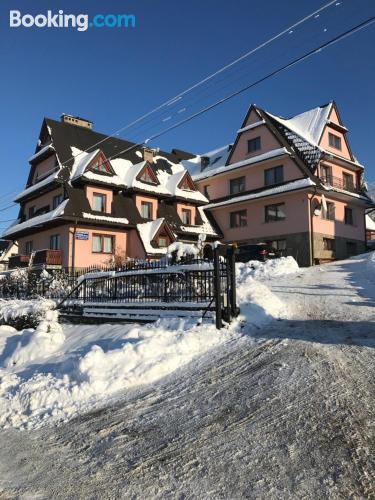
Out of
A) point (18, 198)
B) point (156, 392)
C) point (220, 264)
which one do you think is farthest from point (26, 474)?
point (18, 198)

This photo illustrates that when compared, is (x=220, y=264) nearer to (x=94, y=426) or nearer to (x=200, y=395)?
(x=200, y=395)

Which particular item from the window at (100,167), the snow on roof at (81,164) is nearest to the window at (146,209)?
the window at (100,167)

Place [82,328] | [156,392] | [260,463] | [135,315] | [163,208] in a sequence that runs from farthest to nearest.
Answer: [163,208] < [82,328] < [135,315] < [156,392] < [260,463]

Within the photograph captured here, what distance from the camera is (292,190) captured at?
2697cm

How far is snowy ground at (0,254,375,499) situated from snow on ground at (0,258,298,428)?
0.23 meters

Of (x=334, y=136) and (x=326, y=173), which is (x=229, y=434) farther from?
(x=334, y=136)

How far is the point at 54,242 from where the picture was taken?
2717 centimetres

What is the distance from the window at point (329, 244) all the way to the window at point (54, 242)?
18155mm

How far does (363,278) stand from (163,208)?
17.6m

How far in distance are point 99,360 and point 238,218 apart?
84.9 ft

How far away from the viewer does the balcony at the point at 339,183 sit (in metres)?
29.0

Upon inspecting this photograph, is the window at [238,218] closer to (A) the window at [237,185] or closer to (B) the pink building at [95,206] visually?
(B) the pink building at [95,206]

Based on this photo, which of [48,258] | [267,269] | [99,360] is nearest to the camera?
[99,360]

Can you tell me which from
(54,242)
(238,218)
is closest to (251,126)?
(238,218)
